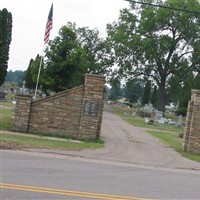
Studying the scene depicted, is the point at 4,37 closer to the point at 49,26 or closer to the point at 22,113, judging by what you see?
the point at 49,26

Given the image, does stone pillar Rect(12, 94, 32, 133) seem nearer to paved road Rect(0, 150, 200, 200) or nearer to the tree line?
paved road Rect(0, 150, 200, 200)

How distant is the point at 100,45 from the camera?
78188 mm

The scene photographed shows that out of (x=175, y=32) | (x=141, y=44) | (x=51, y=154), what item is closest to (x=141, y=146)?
(x=51, y=154)

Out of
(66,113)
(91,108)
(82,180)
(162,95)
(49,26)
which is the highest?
(49,26)

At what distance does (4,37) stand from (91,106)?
1365 inches

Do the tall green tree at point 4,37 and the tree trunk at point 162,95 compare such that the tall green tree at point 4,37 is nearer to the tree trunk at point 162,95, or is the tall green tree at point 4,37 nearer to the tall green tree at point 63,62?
the tall green tree at point 63,62

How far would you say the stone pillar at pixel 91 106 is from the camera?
20453mm

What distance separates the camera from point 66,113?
2064 cm

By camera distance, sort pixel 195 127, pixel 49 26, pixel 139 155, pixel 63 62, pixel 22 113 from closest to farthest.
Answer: pixel 139 155
pixel 22 113
pixel 195 127
pixel 49 26
pixel 63 62

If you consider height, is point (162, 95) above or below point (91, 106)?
above

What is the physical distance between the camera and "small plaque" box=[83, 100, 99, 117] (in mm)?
20531

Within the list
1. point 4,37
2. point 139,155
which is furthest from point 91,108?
point 4,37

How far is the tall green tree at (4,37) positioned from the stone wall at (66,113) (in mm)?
33191

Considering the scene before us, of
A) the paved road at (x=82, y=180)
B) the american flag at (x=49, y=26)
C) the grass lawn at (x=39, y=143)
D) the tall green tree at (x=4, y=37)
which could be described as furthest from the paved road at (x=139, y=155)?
the tall green tree at (x=4, y=37)
